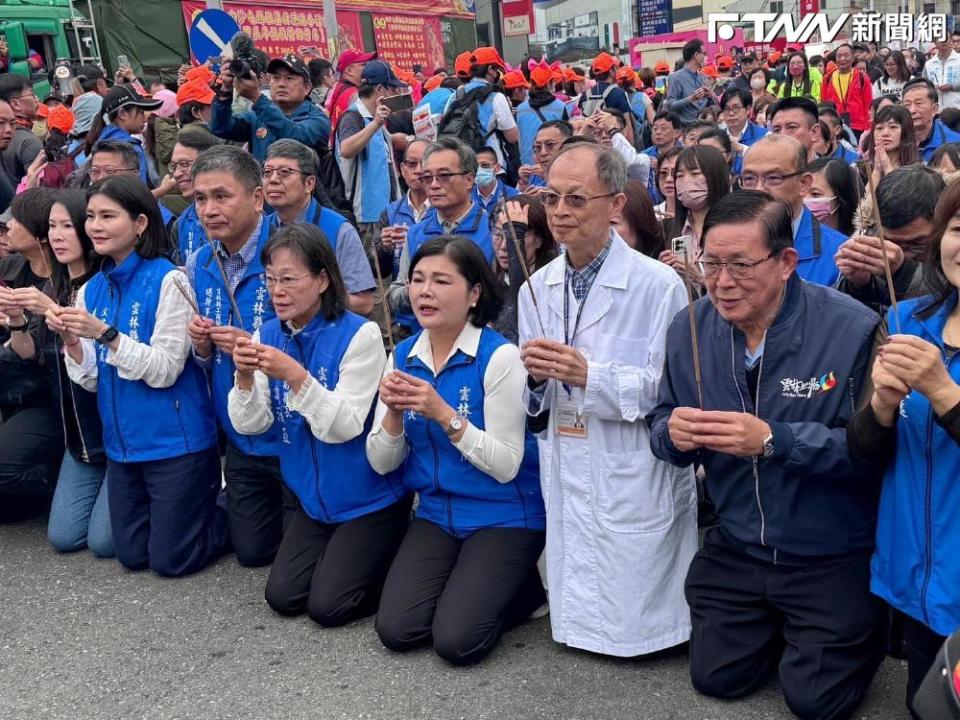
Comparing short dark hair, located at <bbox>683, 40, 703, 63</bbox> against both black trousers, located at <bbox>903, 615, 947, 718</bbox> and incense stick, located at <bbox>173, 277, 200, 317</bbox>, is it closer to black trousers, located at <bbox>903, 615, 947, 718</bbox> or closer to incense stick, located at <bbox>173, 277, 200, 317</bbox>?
incense stick, located at <bbox>173, 277, 200, 317</bbox>

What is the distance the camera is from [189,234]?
211 inches

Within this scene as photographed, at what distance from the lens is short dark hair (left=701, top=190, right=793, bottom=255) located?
302 cm

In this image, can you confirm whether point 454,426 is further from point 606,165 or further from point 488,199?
point 488,199

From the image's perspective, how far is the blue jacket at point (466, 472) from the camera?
12.4 feet

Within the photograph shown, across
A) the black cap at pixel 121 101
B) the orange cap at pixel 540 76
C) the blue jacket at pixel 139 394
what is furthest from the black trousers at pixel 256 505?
the orange cap at pixel 540 76

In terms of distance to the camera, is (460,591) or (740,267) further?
(460,591)

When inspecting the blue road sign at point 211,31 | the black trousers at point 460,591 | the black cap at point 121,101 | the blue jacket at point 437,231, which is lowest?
the black trousers at point 460,591

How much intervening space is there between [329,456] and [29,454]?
5.99ft

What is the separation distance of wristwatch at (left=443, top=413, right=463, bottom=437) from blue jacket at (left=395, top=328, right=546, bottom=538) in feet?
0.63

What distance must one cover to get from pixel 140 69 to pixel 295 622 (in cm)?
1542

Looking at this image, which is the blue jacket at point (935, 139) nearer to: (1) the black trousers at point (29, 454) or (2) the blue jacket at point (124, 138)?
(2) the blue jacket at point (124, 138)

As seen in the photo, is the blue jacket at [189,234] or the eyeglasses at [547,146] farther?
the eyeglasses at [547,146]

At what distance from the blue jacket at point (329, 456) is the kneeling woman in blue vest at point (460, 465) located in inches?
6.7

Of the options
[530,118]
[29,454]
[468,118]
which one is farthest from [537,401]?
[530,118]
